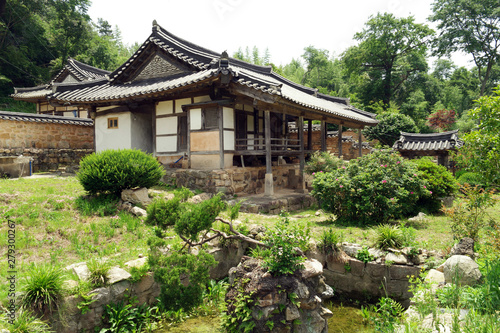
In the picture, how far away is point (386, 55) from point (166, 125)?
30.2m

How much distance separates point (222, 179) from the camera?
34.9 feet

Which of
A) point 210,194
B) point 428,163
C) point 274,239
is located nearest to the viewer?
point 274,239

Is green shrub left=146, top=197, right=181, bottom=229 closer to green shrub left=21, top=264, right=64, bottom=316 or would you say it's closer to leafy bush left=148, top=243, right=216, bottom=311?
leafy bush left=148, top=243, right=216, bottom=311

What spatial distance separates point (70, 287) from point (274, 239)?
2.98 metres

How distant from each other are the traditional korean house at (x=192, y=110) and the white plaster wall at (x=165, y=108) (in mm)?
40

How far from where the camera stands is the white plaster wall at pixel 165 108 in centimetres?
1220

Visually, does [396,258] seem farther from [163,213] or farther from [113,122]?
[113,122]

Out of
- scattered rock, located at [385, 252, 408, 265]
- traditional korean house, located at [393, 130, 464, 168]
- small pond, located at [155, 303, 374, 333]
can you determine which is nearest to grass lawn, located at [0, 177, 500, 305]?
Answer: scattered rock, located at [385, 252, 408, 265]

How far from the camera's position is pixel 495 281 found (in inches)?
150

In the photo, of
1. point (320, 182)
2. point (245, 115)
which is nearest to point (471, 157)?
point (320, 182)

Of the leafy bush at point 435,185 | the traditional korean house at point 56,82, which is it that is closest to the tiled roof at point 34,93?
the traditional korean house at point 56,82

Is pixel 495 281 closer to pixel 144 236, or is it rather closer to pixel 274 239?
pixel 274 239

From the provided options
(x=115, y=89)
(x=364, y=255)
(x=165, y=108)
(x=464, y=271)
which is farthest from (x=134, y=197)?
(x=464, y=271)

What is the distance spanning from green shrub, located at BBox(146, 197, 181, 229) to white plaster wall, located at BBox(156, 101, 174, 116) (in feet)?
25.2
